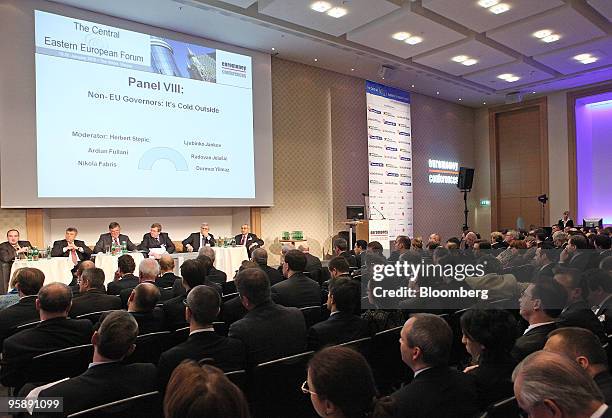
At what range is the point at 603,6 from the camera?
7.69m

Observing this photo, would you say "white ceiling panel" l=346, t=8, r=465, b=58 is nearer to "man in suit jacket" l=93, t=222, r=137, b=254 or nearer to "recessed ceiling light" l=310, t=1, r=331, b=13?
"recessed ceiling light" l=310, t=1, r=331, b=13

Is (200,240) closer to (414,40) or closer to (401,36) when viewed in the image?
(401,36)

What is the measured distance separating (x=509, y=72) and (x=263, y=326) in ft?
34.7

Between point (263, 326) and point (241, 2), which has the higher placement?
point (241, 2)

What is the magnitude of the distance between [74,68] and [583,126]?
1255 cm

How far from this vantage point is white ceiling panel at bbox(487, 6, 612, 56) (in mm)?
7984

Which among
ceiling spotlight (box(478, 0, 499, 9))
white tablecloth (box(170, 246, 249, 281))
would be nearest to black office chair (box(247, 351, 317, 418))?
white tablecloth (box(170, 246, 249, 281))

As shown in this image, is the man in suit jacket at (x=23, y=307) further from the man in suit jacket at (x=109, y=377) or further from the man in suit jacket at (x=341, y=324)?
the man in suit jacket at (x=341, y=324)

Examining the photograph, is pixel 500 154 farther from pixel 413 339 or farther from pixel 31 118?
pixel 413 339

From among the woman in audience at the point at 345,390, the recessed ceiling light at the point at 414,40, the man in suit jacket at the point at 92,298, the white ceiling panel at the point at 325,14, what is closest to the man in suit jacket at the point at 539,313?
the woman in audience at the point at 345,390

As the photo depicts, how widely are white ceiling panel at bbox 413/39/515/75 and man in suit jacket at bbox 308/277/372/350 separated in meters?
7.83

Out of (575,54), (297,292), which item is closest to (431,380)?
(297,292)

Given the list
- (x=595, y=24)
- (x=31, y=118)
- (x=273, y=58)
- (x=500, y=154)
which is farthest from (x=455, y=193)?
(x=31, y=118)

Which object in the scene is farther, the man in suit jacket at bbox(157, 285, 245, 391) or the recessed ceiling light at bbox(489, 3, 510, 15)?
the recessed ceiling light at bbox(489, 3, 510, 15)
